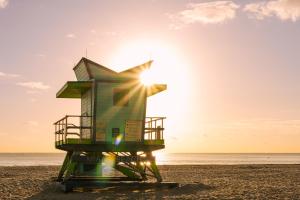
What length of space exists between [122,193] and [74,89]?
6.77 metres

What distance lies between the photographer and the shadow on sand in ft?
67.6

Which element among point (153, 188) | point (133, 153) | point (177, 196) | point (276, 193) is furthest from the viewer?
point (133, 153)

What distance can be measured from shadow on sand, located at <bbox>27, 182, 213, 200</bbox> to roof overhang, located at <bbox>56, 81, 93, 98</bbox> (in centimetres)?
505

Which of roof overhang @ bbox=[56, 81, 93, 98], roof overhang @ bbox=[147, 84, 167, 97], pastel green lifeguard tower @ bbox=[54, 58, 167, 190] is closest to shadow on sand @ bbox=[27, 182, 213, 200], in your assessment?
pastel green lifeguard tower @ bbox=[54, 58, 167, 190]

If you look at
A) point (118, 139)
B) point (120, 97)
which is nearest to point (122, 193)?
point (118, 139)

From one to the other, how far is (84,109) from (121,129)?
3250mm

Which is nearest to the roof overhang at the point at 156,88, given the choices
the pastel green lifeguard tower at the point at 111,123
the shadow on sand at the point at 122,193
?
the pastel green lifeguard tower at the point at 111,123

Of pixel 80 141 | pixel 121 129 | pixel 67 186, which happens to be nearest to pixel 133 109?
pixel 121 129

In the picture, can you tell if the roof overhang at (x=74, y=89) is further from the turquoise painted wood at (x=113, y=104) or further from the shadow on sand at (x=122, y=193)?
the shadow on sand at (x=122, y=193)

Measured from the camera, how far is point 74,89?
2598cm

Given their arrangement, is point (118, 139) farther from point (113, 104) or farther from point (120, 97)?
point (120, 97)

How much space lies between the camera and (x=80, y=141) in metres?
23.4

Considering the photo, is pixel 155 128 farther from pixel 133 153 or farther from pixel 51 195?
pixel 51 195

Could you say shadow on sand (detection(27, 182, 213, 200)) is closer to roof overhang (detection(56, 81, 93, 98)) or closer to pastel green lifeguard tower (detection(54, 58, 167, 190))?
pastel green lifeguard tower (detection(54, 58, 167, 190))
